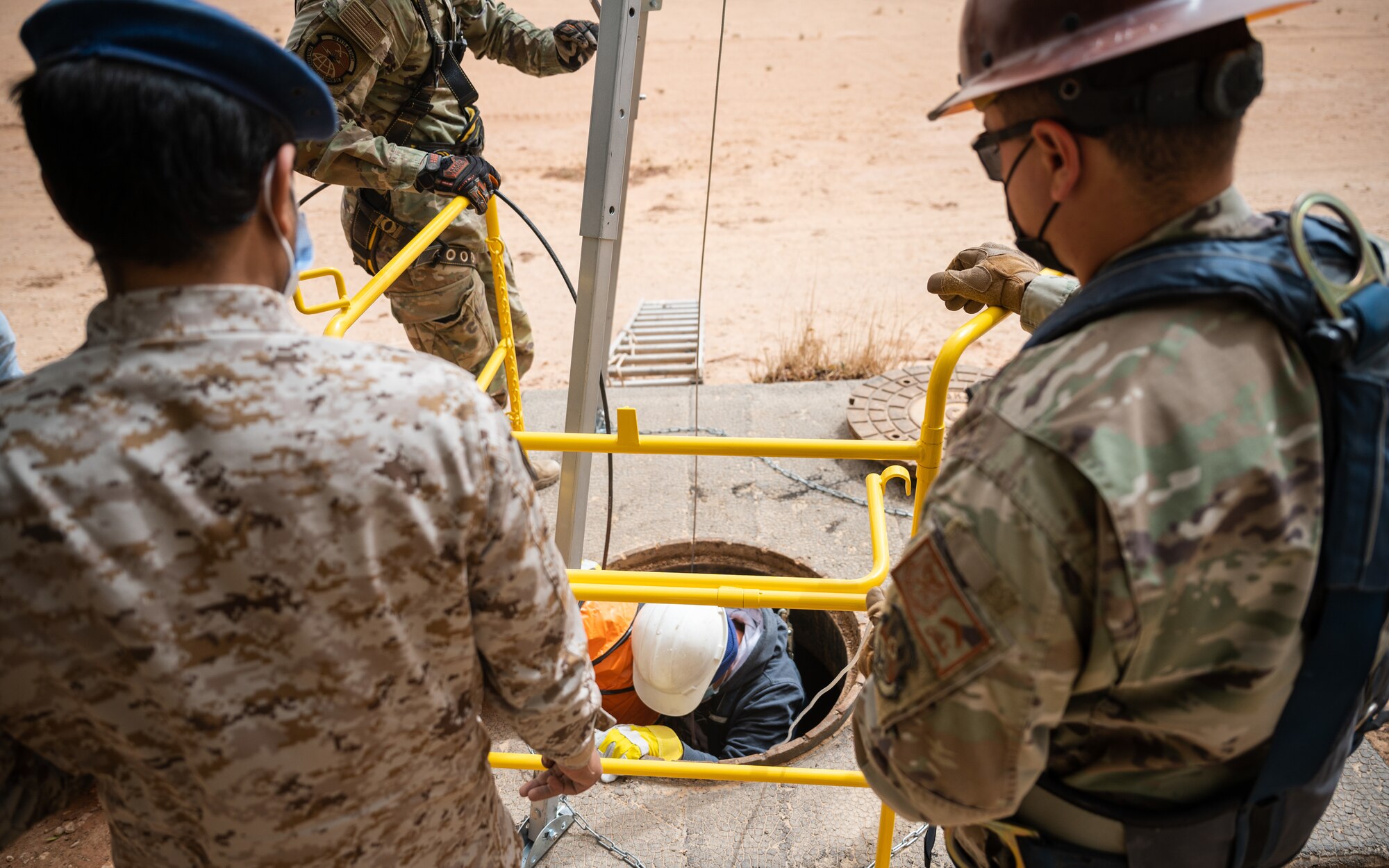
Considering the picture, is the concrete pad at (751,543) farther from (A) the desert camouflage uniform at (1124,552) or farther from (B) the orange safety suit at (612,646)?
(A) the desert camouflage uniform at (1124,552)

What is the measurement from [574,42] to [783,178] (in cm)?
836

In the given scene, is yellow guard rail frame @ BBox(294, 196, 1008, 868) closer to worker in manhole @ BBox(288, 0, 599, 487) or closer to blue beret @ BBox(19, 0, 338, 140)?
blue beret @ BBox(19, 0, 338, 140)

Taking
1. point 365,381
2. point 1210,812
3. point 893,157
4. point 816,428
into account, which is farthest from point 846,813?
point 893,157

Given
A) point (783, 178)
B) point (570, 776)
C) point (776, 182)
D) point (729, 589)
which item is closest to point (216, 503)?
point (570, 776)

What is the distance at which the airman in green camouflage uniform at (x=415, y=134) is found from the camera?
10.0ft

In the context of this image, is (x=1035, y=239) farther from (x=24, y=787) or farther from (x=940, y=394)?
(x=24, y=787)

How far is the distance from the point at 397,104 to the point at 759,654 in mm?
2463

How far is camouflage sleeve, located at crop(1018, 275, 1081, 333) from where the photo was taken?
57.7 inches

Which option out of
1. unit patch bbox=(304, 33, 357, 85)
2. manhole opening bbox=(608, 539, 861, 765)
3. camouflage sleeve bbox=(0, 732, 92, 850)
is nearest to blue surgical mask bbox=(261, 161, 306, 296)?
camouflage sleeve bbox=(0, 732, 92, 850)

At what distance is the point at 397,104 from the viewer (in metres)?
3.49

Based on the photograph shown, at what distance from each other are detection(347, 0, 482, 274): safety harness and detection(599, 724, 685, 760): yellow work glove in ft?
6.42

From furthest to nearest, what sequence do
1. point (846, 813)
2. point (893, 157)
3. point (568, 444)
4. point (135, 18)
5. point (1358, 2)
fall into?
point (1358, 2)
point (893, 157)
point (846, 813)
point (568, 444)
point (135, 18)

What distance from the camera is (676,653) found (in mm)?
2729

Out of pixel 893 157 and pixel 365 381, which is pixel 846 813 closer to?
pixel 365 381
